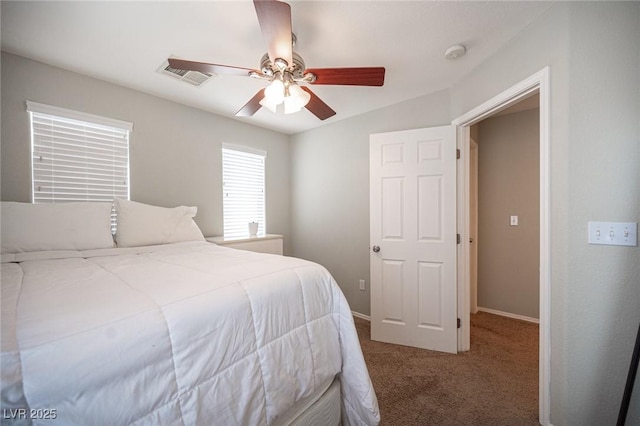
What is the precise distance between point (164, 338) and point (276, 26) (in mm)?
1324

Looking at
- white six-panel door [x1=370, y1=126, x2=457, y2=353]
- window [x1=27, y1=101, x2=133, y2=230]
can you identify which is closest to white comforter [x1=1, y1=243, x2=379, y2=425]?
window [x1=27, y1=101, x2=133, y2=230]

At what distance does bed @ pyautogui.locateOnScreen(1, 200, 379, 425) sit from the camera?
0.59 meters

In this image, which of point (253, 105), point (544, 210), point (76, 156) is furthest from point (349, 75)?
point (76, 156)

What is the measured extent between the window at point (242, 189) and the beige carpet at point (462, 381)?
6.58 feet

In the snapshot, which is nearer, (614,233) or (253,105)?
(614,233)

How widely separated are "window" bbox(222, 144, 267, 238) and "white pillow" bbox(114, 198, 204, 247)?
81cm

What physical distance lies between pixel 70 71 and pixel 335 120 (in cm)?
253

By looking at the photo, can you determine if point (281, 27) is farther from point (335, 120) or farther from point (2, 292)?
point (335, 120)

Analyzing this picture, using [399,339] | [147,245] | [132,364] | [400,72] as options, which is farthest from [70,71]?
[399,339]

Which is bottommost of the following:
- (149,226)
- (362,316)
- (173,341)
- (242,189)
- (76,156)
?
(362,316)

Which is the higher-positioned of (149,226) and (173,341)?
(149,226)

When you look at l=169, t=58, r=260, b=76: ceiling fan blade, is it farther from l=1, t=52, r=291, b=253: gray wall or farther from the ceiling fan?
l=1, t=52, r=291, b=253: gray wall

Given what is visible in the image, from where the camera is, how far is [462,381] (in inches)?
72.2

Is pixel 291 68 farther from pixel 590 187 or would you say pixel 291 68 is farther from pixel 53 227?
pixel 53 227
